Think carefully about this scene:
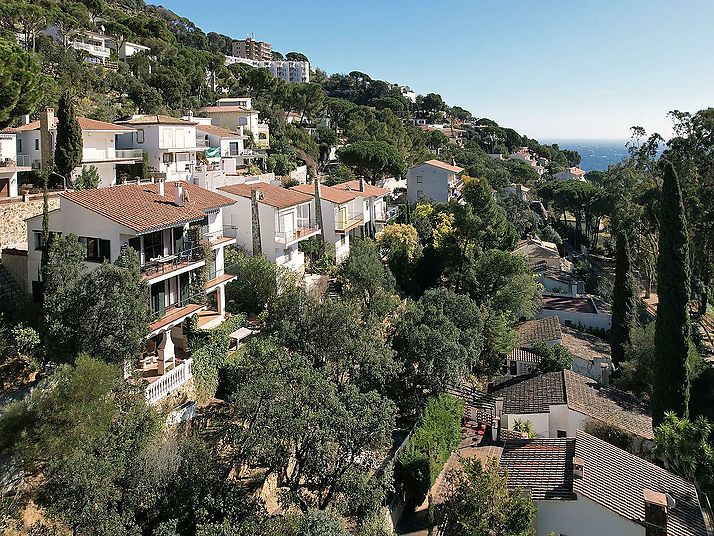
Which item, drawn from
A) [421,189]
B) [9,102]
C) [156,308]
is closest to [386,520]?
[156,308]

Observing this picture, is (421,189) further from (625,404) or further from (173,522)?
(173,522)

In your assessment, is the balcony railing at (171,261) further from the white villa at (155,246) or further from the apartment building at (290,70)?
the apartment building at (290,70)

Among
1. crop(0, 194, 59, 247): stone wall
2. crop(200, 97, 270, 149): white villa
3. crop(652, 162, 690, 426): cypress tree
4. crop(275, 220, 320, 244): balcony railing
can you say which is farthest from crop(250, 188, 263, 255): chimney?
crop(200, 97, 270, 149): white villa

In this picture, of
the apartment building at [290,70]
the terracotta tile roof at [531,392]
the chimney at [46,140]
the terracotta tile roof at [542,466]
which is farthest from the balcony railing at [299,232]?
the apartment building at [290,70]

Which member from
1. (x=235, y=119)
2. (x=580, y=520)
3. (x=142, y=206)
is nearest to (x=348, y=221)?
(x=142, y=206)

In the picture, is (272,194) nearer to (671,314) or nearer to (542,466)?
(542,466)

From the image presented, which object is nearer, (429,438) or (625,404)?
(429,438)

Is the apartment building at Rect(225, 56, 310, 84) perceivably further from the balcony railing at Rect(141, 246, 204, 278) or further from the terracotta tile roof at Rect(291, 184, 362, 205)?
the balcony railing at Rect(141, 246, 204, 278)
